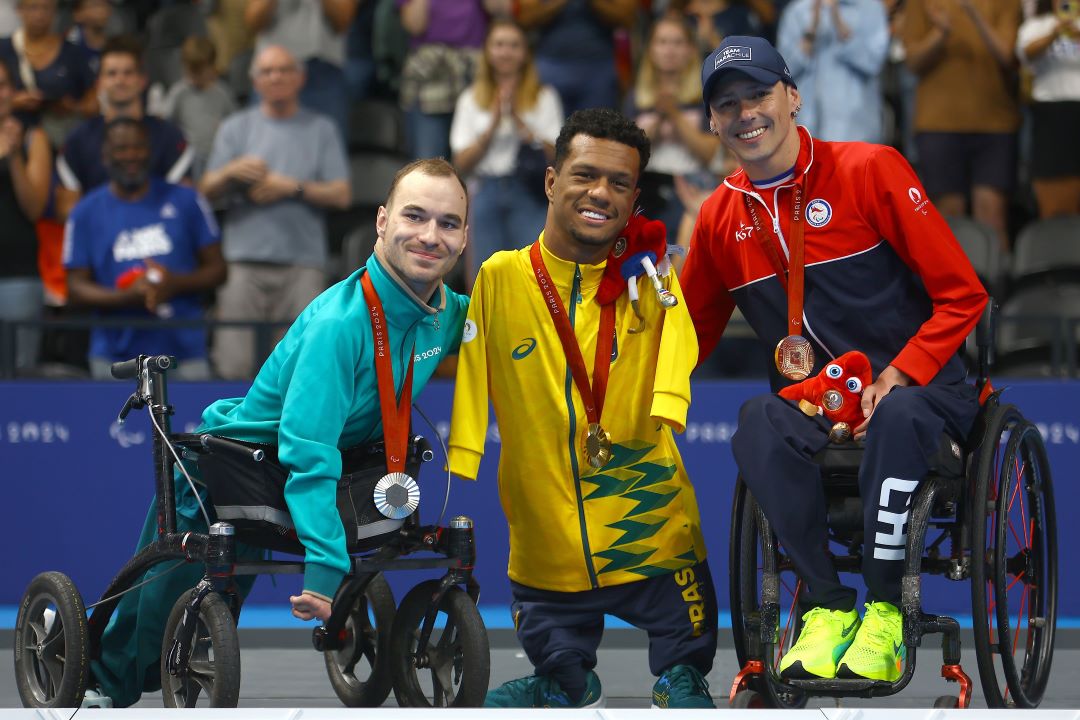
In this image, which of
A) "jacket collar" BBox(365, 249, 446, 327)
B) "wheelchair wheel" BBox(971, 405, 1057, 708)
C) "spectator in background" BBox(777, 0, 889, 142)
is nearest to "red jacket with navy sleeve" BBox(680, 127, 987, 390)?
"wheelchair wheel" BBox(971, 405, 1057, 708)

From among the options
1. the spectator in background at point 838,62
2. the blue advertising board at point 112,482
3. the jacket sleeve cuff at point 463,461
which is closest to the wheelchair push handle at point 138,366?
the jacket sleeve cuff at point 463,461

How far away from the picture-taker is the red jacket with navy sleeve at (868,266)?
13.2ft

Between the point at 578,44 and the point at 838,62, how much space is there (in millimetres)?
1215

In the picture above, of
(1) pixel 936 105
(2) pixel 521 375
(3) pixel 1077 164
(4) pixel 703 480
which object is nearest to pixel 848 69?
(1) pixel 936 105

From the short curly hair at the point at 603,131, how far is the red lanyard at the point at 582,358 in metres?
0.37

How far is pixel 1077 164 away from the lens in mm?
7395

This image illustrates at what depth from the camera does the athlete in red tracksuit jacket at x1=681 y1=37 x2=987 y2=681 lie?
3.78m

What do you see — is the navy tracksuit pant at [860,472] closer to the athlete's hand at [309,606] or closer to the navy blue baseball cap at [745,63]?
the navy blue baseball cap at [745,63]

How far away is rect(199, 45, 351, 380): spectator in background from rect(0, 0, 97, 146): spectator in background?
0.99 meters

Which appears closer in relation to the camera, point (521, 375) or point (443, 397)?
point (521, 375)

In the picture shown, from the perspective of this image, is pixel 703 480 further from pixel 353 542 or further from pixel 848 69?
pixel 353 542

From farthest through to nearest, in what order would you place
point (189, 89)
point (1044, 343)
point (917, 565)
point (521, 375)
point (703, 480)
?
point (189, 89)
point (1044, 343)
point (703, 480)
point (521, 375)
point (917, 565)

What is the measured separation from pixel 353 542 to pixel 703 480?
2.74 m

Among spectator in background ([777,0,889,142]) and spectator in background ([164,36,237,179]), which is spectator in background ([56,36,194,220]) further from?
spectator in background ([777,0,889,142])
